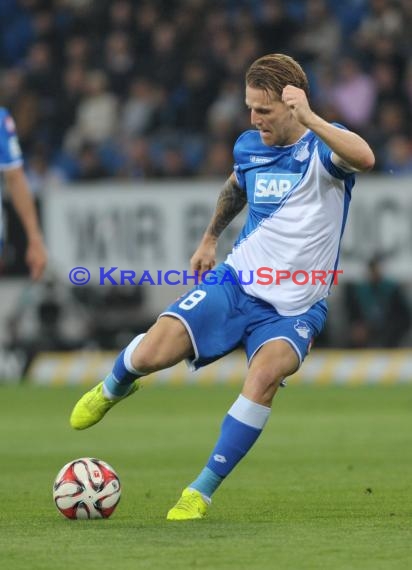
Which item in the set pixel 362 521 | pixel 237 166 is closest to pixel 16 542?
pixel 362 521

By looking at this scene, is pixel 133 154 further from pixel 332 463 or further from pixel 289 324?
pixel 289 324

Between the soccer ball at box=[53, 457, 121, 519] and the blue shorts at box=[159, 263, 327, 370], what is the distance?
74 cm

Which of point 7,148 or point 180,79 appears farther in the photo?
point 180,79

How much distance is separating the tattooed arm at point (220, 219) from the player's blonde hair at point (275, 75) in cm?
74

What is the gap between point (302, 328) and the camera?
7.27 m

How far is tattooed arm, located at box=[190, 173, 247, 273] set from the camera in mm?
7844

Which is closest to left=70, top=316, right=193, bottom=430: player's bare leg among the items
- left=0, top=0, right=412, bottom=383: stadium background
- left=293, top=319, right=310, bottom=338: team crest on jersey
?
left=293, top=319, right=310, bottom=338: team crest on jersey

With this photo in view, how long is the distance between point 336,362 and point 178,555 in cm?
1231

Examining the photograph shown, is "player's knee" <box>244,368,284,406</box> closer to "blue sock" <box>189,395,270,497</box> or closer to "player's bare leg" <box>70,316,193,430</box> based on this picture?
"blue sock" <box>189,395,270,497</box>

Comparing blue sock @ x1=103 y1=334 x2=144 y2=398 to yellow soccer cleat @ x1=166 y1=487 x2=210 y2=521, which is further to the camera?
blue sock @ x1=103 y1=334 x2=144 y2=398

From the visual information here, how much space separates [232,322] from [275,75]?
1.24 m

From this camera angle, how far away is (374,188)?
17.8m

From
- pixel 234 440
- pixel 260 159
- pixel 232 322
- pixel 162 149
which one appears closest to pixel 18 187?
pixel 260 159

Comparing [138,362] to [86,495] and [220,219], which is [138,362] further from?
[220,219]
